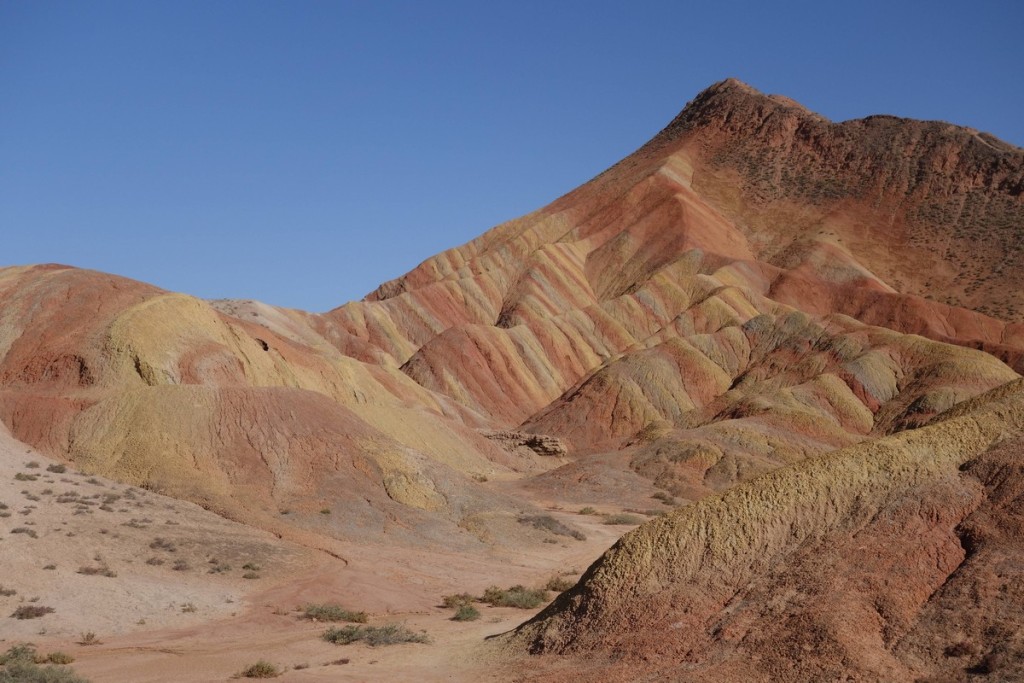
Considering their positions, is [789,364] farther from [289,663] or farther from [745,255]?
[289,663]

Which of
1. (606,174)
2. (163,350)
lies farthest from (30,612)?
(606,174)

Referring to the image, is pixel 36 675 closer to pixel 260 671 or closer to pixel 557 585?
pixel 260 671

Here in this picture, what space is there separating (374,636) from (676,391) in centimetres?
5507

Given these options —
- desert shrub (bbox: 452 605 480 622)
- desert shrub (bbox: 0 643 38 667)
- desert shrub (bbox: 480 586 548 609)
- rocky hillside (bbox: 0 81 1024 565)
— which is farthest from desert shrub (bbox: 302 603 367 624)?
rocky hillside (bbox: 0 81 1024 565)

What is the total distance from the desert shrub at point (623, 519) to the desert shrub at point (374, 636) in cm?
2088

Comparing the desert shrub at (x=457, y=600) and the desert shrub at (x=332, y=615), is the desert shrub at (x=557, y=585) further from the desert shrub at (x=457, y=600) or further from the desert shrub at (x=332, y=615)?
the desert shrub at (x=332, y=615)

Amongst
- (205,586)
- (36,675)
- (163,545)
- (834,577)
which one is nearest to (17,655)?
(36,675)

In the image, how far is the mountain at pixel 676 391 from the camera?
1356 centimetres

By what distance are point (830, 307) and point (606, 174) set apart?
43.3 m

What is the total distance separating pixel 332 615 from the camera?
19.7m

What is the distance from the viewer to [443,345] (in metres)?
80.1

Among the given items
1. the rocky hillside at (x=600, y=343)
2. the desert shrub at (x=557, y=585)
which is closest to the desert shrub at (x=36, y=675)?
the desert shrub at (x=557, y=585)

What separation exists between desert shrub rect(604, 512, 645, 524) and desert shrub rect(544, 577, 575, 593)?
42.8ft

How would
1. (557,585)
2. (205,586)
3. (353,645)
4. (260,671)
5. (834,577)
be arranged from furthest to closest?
(557,585) < (205,586) < (353,645) < (260,671) < (834,577)
